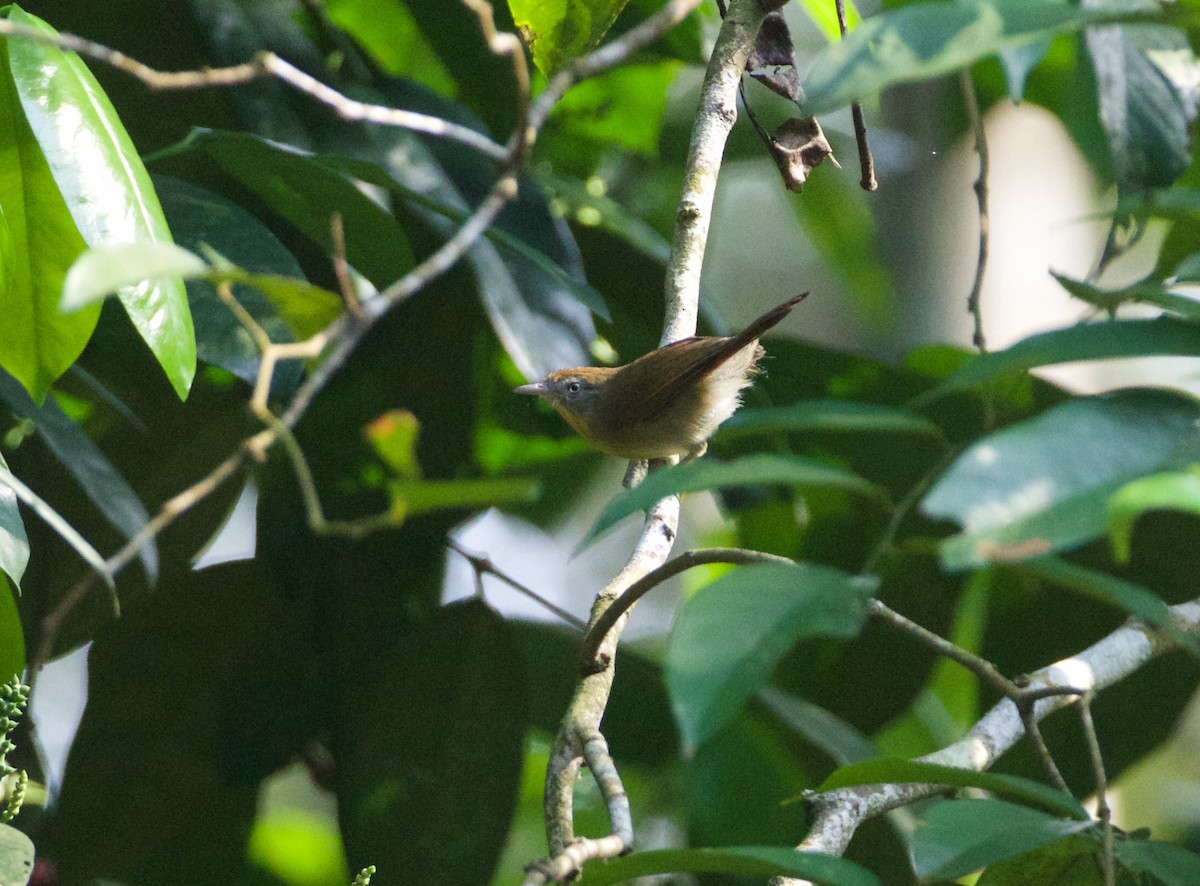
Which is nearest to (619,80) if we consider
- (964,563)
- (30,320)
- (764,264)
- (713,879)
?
(30,320)

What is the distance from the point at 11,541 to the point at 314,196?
32.0 inches

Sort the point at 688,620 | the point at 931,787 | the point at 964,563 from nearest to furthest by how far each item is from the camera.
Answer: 1. the point at 964,563
2. the point at 688,620
3. the point at 931,787

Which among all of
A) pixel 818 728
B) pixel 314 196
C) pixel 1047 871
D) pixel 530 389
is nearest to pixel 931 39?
pixel 1047 871

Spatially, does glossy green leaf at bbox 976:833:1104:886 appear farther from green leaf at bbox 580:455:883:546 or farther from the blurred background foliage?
green leaf at bbox 580:455:883:546

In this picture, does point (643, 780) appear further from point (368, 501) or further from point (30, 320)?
point (30, 320)

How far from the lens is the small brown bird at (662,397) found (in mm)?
2896

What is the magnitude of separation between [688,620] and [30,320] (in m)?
1.14

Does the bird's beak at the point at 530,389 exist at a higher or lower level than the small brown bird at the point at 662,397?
higher

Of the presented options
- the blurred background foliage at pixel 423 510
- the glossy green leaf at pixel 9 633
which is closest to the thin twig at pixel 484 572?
the blurred background foliage at pixel 423 510

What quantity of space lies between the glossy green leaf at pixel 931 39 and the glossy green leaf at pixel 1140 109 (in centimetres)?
149

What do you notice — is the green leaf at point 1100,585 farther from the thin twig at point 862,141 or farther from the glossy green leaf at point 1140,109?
the glossy green leaf at point 1140,109

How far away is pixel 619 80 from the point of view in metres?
2.77

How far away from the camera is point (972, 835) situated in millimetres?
920

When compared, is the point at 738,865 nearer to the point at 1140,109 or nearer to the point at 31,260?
the point at 31,260
